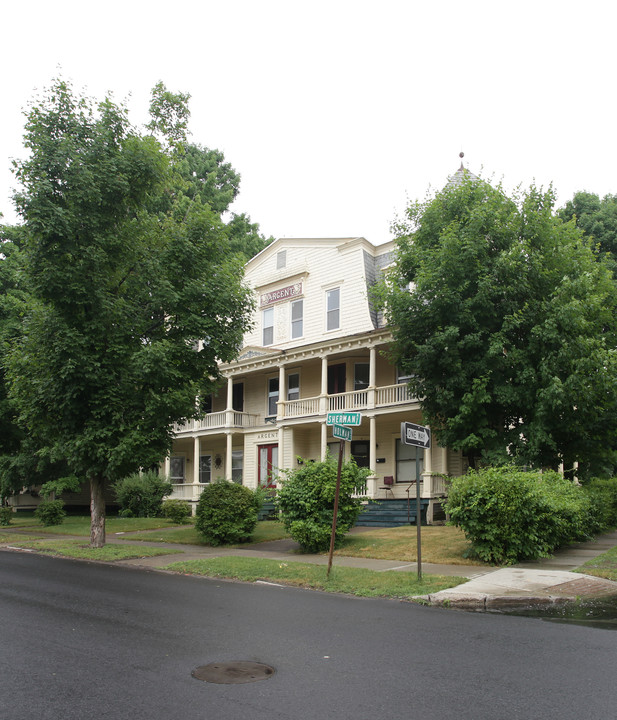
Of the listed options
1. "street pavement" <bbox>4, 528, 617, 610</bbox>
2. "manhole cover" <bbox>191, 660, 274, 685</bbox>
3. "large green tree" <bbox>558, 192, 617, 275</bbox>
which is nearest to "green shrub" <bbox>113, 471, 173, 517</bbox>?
"street pavement" <bbox>4, 528, 617, 610</bbox>

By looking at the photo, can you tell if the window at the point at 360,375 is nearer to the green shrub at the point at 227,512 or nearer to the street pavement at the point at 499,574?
the green shrub at the point at 227,512

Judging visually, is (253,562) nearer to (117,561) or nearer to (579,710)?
(117,561)

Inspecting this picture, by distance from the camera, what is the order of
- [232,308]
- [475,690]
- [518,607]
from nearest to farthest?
[475,690], [518,607], [232,308]

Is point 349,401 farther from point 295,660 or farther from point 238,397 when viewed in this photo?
point 295,660

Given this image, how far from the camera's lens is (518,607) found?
8.70m

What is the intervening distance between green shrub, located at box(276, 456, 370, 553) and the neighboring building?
666cm

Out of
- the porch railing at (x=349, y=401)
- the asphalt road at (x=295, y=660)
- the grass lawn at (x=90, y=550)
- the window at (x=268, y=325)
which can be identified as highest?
the window at (x=268, y=325)

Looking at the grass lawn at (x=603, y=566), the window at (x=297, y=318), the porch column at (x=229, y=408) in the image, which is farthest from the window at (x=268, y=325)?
Answer: the grass lawn at (x=603, y=566)

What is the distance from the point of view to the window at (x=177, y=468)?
33.3 metres

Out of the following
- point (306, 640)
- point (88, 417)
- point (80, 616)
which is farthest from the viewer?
point (88, 417)

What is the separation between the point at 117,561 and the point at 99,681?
33.5 feet

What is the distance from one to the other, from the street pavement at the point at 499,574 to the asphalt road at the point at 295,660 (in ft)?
2.39

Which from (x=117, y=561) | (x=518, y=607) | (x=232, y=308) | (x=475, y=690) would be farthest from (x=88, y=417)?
(x=475, y=690)

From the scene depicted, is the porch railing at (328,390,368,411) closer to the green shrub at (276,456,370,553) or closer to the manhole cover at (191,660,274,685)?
the green shrub at (276,456,370,553)
